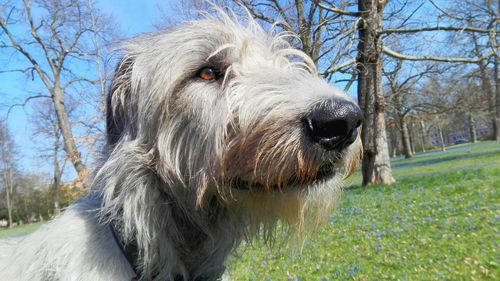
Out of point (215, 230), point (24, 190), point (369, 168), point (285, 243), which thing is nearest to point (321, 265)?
point (285, 243)

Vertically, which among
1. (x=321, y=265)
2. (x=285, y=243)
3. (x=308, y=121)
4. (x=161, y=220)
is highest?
(x=308, y=121)

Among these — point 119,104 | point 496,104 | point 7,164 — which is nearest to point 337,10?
point 119,104

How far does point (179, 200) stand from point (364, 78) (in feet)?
56.2

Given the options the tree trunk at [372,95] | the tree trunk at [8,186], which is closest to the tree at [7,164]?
the tree trunk at [8,186]

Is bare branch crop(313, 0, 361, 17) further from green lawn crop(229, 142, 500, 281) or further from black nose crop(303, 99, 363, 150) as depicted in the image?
black nose crop(303, 99, 363, 150)

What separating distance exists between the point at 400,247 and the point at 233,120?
17.0ft

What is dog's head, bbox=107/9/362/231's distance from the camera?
2.23 meters

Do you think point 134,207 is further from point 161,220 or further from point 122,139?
point 122,139

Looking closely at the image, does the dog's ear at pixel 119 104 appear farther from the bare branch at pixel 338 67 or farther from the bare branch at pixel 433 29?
the bare branch at pixel 433 29

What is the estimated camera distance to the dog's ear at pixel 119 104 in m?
2.83

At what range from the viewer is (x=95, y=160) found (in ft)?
9.66

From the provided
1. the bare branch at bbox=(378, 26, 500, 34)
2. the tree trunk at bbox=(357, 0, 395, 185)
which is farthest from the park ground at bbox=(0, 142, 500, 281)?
the bare branch at bbox=(378, 26, 500, 34)

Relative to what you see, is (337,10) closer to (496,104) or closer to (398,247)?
(398,247)

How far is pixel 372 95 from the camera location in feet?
60.0
